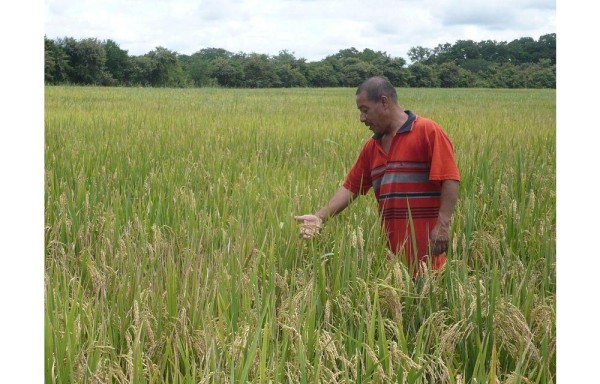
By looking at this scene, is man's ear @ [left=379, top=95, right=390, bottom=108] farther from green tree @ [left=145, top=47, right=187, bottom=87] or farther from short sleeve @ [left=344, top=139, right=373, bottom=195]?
green tree @ [left=145, top=47, right=187, bottom=87]

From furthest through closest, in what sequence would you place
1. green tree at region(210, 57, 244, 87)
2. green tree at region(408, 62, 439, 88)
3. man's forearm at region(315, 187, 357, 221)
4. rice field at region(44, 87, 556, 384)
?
green tree at region(210, 57, 244, 87) → green tree at region(408, 62, 439, 88) → man's forearm at region(315, 187, 357, 221) → rice field at region(44, 87, 556, 384)

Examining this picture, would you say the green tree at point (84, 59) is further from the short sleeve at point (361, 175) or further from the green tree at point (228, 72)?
the short sleeve at point (361, 175)

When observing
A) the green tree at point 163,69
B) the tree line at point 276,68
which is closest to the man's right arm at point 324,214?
the tree line at point 276,68

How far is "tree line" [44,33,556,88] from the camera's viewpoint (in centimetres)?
1942

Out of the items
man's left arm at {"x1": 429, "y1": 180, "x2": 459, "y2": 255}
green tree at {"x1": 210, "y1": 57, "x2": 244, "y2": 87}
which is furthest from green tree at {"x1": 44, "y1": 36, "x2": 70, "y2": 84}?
man's left arm at {"x1": 429, "y1": 180, "x2": 459, "y2": 255}

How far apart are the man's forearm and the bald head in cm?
46

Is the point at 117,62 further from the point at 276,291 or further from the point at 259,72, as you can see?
the point at 276,291

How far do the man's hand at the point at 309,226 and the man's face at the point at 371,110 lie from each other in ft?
1.54

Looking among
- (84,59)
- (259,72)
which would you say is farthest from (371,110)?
(259,72)

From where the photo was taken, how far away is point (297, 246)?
2.46 m

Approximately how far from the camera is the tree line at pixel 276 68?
19.4 m
